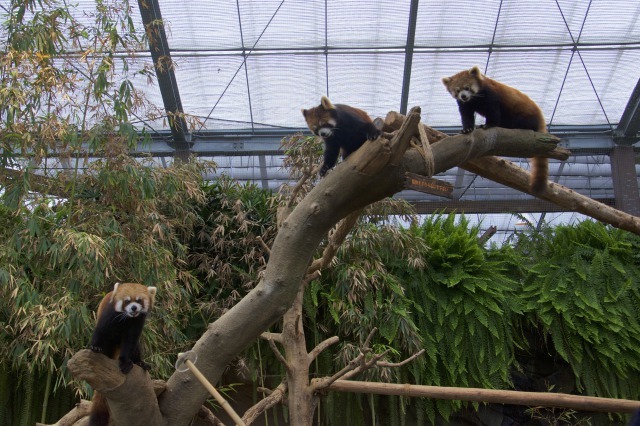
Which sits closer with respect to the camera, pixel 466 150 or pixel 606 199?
pixel 466 150

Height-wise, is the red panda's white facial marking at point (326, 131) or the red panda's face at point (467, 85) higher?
the red panda's face at point (467, 85)

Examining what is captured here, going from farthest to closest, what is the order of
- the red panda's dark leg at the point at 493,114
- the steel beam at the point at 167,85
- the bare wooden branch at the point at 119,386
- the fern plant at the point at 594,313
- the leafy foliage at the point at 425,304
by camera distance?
the steel beam at the point at 167,85, the fern plant at the point at 594,313, the leafy foliage at the point at 425,304, the red panda's dark leg at the point at 493,114, the bare wooden branch at the point at 119,386

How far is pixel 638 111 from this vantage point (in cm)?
616

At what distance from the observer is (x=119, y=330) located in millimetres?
2418

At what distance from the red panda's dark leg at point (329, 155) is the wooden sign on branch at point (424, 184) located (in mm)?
952

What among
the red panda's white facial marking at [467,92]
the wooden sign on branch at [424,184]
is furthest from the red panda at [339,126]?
the wooden sign on branch at [424,184]

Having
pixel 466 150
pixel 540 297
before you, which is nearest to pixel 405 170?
pixel 466 150

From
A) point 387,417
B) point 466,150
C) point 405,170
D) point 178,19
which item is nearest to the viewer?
point 405,170

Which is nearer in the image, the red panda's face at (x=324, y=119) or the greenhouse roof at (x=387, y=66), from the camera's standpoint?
the red panda's face at (x=324, y=119)

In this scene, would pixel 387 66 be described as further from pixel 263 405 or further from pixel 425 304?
pixel 263 405

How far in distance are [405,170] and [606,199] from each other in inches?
190

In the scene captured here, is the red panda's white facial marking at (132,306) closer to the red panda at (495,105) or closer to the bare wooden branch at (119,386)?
the bare wooden branch at (119,386)

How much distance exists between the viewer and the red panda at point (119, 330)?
2.35 meters

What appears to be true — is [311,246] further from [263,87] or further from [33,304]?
[263,87]
